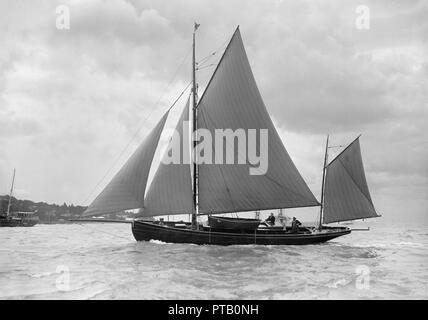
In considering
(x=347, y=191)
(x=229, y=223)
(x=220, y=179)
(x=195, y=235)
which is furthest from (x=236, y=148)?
(x=347, y=191)

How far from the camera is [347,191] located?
38.5m

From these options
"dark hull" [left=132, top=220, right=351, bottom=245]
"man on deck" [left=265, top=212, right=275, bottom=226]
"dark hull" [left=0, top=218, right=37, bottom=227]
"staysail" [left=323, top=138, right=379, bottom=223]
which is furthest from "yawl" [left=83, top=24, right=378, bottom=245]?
"dark hull" [left=0, top=218, right=37, bottom=227]

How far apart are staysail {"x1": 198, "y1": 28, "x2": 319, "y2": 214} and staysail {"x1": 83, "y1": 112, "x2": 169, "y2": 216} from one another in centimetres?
467

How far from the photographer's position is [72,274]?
15719mm

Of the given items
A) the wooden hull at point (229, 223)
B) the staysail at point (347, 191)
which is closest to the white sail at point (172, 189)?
the wooden hull at point (229, 223)

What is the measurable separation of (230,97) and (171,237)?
1167 centimetres

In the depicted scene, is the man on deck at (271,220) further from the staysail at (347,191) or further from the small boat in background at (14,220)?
the small boat in background at (14,220)

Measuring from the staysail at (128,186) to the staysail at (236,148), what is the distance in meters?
4.67

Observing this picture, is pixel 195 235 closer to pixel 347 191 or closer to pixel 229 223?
pixel 229 223

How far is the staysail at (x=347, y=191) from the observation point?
127 ft

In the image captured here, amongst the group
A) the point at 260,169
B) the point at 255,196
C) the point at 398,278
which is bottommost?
the point at 398,278
